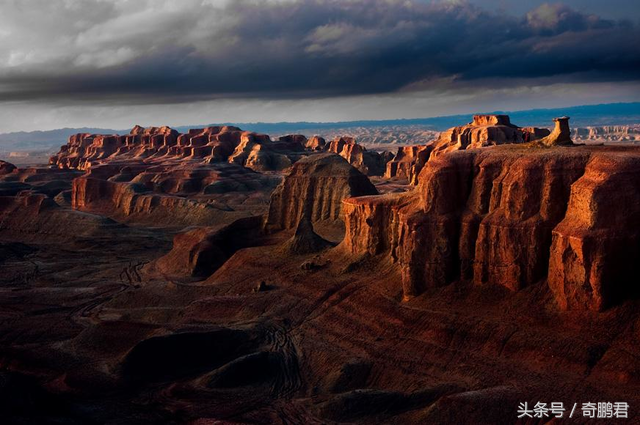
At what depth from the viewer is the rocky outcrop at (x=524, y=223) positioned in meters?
32.3

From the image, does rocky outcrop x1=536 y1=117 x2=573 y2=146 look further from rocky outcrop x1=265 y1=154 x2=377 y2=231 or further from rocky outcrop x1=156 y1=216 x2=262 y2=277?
rocky outcrop x1=156 y1=216 x2=262 y2=277

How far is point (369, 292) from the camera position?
43.1 metres

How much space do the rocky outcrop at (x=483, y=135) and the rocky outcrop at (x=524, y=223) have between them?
230ft

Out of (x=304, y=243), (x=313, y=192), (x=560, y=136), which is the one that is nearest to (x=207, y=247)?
(x=304, y=243)

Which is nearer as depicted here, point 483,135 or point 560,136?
A: point 560,136

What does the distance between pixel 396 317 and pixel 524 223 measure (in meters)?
9.26

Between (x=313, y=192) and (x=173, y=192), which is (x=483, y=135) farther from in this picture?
(x=173, y=192)

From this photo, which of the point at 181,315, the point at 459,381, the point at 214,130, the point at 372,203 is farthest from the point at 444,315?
the point at 214,130

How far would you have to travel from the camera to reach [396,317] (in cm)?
3909

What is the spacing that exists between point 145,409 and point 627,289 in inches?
991

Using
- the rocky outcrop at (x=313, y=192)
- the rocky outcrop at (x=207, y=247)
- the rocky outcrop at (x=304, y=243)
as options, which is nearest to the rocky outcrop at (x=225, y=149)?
the rocky outcrop at (x=313, y=192)

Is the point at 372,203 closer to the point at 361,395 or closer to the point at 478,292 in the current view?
the point at 478,292

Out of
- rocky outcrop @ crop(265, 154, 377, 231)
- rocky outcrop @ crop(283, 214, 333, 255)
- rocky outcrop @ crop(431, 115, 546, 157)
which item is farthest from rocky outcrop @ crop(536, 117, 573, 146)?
rocky outcrop @ crop(431, 115, 546, 157)

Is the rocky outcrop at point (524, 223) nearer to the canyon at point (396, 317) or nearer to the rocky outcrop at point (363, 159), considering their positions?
the canyon at point (396, 317)
